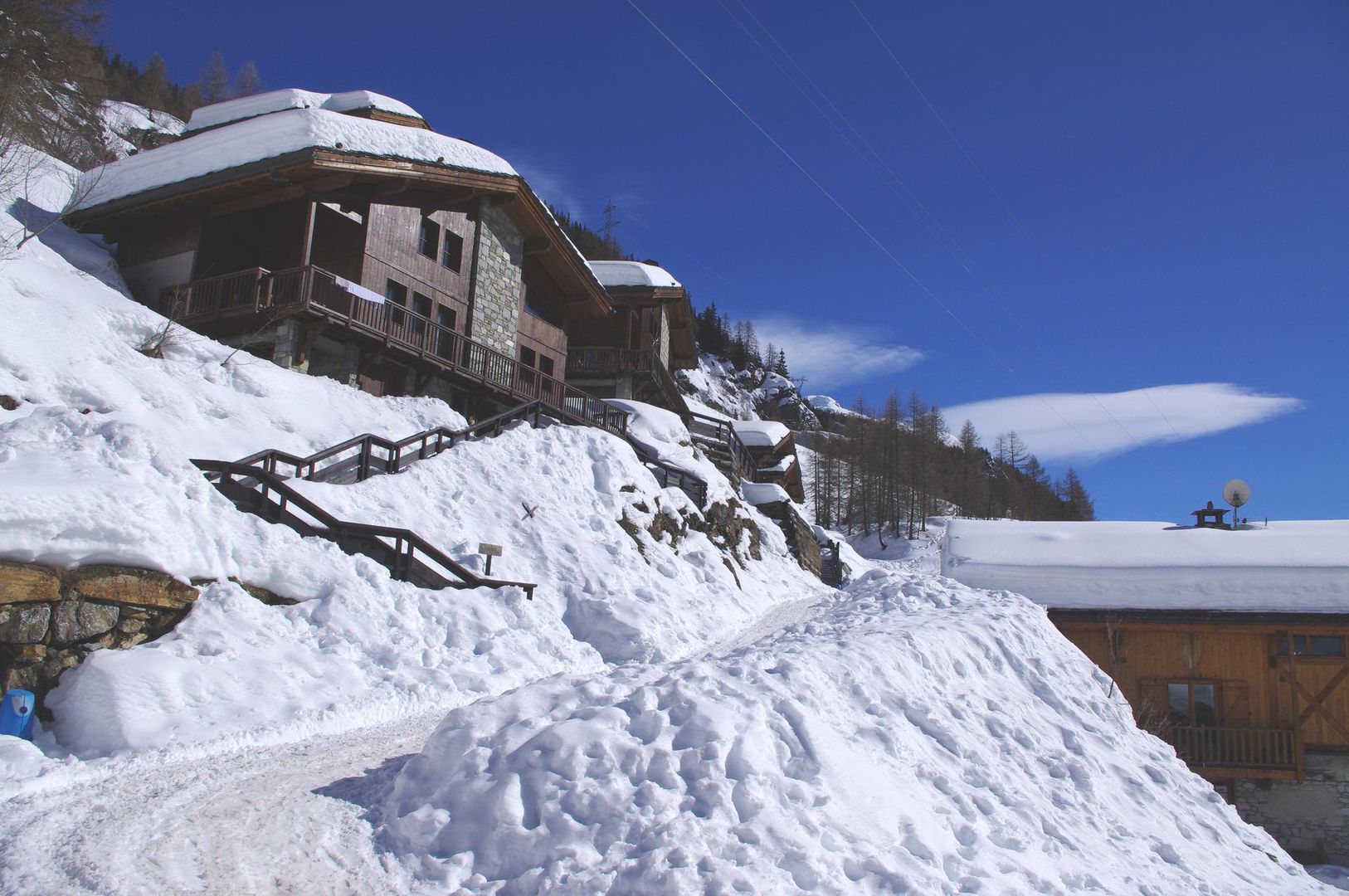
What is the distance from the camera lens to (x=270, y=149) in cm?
2117

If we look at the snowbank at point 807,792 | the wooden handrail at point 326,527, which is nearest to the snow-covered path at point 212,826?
the snowbank at point 807,792

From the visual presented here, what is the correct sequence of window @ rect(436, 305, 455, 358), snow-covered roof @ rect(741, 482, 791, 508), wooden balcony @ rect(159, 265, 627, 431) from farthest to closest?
1. snow-covered roof @ rect(741, 482, 791, 508)
2. window @ rect(436, 305, 455, 358)
3. wooden balcony @ rect(159, 265, 627, 431)

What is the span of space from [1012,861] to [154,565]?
8.51 m

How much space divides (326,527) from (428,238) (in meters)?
15.5

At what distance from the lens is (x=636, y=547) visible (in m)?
18.2

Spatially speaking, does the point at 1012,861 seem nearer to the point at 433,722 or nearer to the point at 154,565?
the point at 433,722

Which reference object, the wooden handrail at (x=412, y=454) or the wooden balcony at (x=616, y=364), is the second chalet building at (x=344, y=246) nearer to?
the wooden handrail at (x=412, y=454)

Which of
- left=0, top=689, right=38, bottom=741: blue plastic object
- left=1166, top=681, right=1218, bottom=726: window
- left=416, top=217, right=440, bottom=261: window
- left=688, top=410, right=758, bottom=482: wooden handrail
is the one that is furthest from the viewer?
left=688, top=410, right=758, bottom=482: wooden handrail

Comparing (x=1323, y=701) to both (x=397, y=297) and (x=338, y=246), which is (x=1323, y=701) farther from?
(x=338, y=246)

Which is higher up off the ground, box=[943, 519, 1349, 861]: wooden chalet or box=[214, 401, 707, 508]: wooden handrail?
box=[214, 401, 707, 508]: wooden handrail

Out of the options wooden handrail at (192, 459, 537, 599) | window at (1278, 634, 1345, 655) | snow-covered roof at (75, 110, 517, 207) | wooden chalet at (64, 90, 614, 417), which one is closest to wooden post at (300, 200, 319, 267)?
wooden chalet at (64, 90, 614, 417)

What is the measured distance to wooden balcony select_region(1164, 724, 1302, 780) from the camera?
18000 mm

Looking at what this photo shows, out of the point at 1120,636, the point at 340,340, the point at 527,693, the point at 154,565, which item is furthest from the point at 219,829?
the point at 1120,636

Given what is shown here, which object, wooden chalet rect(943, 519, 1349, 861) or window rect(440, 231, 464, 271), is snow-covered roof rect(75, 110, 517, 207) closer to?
window rect(440, 231, 464, 271)
